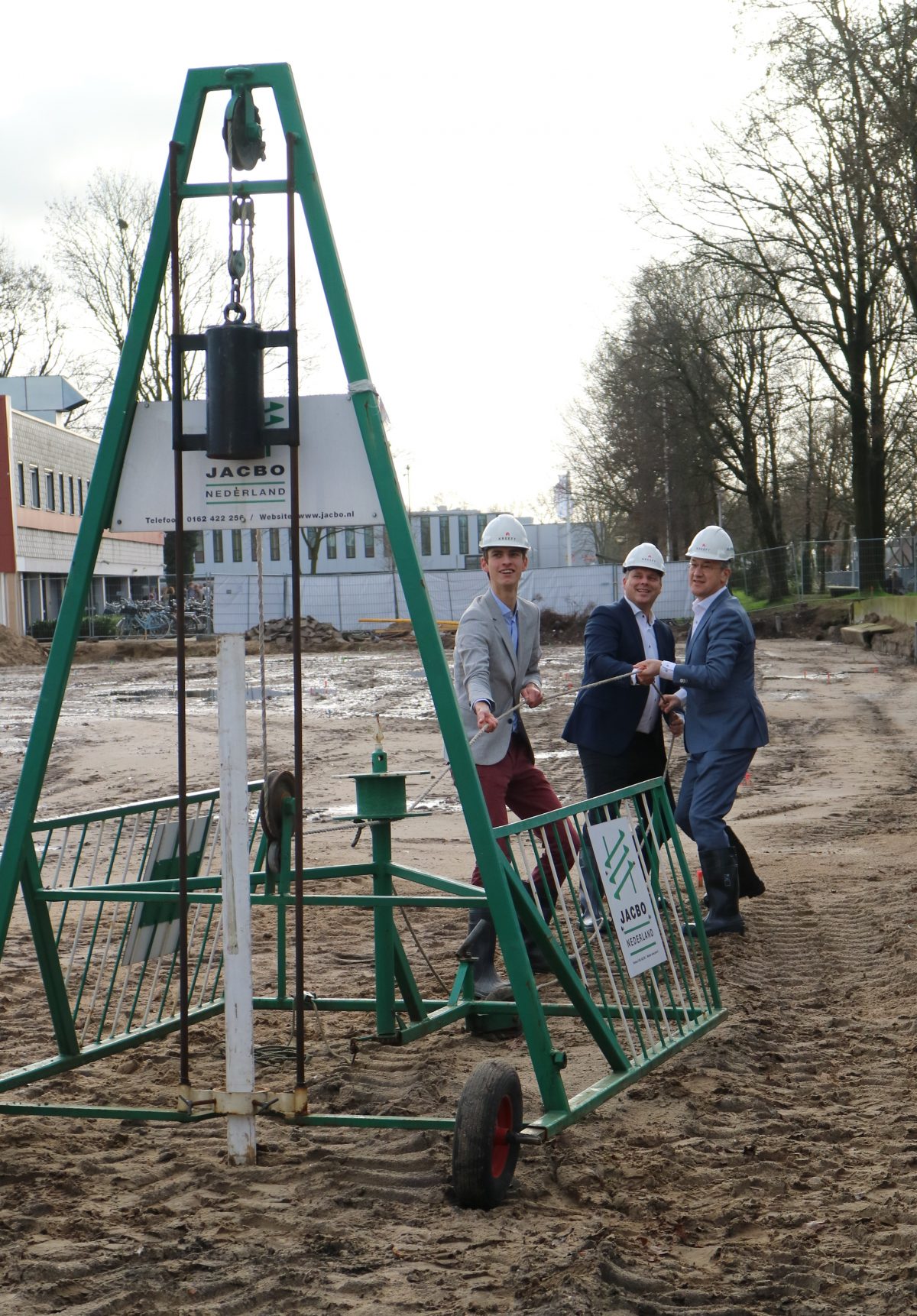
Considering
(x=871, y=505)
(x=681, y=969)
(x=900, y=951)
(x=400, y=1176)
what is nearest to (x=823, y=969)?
(x=900, y=951)

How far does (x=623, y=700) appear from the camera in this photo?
7328mm

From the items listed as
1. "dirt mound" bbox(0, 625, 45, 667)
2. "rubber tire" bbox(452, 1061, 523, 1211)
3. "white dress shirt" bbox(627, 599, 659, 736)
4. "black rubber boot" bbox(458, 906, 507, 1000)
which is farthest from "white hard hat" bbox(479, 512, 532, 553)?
"dirt mound" bbox(0, 625, 45, 667)

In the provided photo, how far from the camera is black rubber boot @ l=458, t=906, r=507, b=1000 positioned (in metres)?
Result: 5.73

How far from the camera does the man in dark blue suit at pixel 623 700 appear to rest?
733 cm

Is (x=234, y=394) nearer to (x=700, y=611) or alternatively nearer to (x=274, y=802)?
(x=274, y=802)

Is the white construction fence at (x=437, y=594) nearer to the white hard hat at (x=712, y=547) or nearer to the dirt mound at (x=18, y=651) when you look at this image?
the dirt mound at (x=18, y=651)

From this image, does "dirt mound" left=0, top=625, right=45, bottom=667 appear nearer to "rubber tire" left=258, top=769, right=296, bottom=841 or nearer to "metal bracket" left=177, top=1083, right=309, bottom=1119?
"rubber tire" left=258, top=769, right=296, bottom=841

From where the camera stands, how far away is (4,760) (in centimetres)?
1667

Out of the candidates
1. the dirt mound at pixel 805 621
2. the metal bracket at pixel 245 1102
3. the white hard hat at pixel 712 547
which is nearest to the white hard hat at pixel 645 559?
the white hard hat at pixel 712 547

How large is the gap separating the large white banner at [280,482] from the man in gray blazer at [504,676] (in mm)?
2188

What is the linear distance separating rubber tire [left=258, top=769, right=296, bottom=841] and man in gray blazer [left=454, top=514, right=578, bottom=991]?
1498 millimetres

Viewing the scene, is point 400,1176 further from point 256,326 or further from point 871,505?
point 871,505

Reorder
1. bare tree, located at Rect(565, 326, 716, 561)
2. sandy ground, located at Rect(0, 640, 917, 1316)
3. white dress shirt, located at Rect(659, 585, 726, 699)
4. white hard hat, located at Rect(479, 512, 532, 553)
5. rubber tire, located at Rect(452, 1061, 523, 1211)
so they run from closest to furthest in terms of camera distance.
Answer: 1. sandy ground, located at Rect(0, 640, 917, 1316)
2. rubber tire, located at Rect(452, 1061, 523, 1211)
3. white hard hat, located at Rect(479, 512, 532, 553)
4. white dress shirt, located at Rect(659, 585, 726, 699)
5. bare tree, located at Rect(565, 326, 716, 561)

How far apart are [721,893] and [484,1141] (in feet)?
12.4
